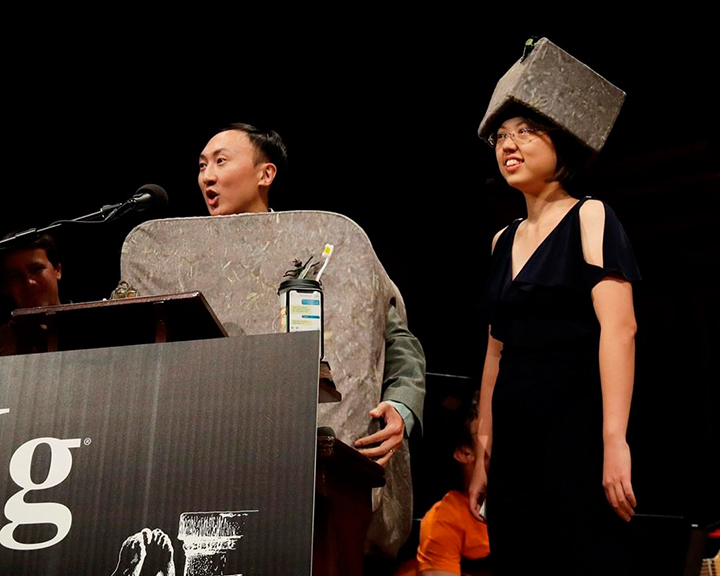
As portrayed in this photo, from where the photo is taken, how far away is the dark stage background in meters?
3.17

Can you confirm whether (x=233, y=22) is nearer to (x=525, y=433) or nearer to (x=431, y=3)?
(x=431, y=3)

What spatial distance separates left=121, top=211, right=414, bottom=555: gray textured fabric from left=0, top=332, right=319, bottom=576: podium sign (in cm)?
66

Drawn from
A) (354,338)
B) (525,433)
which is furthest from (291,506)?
(354,338)

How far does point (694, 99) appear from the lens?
3.28 meters

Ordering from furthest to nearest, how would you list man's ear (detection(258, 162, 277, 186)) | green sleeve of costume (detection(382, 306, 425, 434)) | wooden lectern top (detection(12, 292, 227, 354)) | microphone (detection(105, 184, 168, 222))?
1. man's ear (detection(258, 162, 277, 186))
2. green sleeve of costume (detection(382, 306, 425, 434))
3. microphone (detection(105, 184, 168, 222))
4. wooden lectern top (detection(12, 292, 227, 354))

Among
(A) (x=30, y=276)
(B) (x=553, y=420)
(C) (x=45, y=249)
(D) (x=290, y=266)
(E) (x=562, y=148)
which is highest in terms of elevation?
(C) (x=45, y=249)

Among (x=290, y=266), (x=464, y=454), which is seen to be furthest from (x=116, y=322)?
(x=464, y=454)

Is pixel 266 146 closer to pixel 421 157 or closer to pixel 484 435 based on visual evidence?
pixel 484 435

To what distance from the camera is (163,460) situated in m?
1.22

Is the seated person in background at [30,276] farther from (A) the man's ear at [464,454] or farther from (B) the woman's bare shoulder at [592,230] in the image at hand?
(B) the woman's bare shoulder at [592,230]

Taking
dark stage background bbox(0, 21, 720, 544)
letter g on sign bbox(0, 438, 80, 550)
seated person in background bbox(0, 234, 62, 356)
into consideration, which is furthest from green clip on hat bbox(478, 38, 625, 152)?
seated person in background bbox(0, 234, 62, 356)

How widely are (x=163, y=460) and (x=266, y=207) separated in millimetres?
1256

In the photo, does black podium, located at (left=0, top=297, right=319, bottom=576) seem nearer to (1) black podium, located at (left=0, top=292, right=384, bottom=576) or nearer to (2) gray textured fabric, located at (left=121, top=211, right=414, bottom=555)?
(1) black podium, located at (left=0, top=292, right=384, bottom=576)

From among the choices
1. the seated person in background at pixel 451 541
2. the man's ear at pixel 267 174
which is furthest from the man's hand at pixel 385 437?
the seated person in background at pixel 451 541
